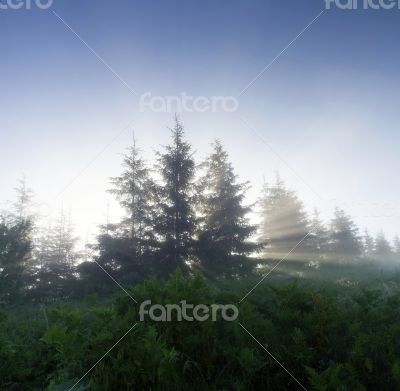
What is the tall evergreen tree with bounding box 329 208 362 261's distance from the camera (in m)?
38.5

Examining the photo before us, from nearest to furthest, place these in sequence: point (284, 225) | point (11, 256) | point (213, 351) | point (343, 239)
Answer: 1. point (213, 351)
2. point (11, 256)
3. point (284, 225)
4. point (343, 239)

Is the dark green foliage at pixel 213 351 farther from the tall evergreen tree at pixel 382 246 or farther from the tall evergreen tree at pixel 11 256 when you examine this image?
the tall evergreen tree at pixel 382 246

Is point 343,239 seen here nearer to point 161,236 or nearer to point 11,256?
point 161,236

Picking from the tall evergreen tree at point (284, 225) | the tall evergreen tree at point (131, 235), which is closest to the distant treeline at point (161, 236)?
the tall evergreen tree at point (131, 235)

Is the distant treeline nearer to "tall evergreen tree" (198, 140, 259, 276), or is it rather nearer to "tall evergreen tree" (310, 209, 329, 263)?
"tall evergreen tree" (198, 140, 259, 276)

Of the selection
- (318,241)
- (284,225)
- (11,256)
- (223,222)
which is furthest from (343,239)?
(11,256)

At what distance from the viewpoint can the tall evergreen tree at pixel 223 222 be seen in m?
18.4

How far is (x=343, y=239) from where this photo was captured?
40.4m

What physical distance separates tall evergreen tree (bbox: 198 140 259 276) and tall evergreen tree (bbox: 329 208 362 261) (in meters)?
21.6

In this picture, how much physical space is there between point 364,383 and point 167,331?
2655mm

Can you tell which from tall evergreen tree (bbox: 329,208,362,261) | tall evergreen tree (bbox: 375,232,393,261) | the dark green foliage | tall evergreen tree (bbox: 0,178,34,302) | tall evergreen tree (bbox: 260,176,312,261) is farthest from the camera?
tall evergreen tree (bbox: 375,232,393,261)

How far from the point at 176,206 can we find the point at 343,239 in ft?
97.1

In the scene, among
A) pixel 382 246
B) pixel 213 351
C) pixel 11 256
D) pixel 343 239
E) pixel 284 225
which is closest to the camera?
pixel 213 351

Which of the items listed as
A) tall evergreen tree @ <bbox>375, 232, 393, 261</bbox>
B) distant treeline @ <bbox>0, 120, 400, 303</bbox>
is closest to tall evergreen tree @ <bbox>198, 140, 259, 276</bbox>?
distant treeline @ <bbox>0, 120, 400, 303</bbox>
